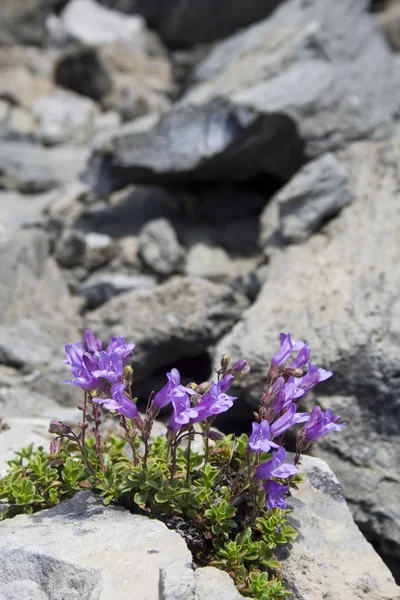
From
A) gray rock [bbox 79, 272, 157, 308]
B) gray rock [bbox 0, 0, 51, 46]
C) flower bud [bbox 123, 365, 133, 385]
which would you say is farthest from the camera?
gray rock [bbox 0, 0, 51, 46]

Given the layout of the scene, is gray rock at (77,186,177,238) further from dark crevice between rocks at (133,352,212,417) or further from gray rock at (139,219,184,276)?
dark crevice between rocks at (133,352,212,417)

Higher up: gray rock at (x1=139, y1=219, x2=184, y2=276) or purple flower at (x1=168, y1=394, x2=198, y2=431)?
gray rock at (x1=139, y1=219, x2=184, y2=276)

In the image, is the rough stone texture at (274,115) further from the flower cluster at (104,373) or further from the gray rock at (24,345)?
the flower cluster at (104,373)

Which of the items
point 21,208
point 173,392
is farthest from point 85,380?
point 21,208

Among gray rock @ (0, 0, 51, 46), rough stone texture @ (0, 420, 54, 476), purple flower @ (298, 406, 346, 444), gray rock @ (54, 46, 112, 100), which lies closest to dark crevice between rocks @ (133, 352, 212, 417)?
rough stone texture @ (0, 420, 54, 476)

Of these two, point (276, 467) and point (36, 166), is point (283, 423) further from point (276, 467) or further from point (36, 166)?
point (36, 166)

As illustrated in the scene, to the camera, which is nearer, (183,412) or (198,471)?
(183,412)

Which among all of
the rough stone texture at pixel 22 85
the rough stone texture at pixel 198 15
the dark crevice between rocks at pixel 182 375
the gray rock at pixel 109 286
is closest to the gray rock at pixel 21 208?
the gray rock at pixel 109 286
